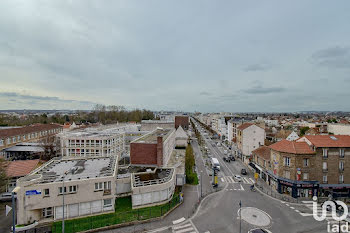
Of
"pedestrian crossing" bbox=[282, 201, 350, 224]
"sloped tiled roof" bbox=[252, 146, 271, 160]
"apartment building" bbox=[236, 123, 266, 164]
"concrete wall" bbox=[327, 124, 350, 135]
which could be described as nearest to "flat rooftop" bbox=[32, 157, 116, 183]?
"pedestrian crossing" bbox=[282, 201, 350, 224]

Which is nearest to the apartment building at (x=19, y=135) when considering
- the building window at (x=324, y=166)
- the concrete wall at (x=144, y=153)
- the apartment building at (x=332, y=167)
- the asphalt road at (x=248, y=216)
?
the concrete wall at (x=144, y=153)

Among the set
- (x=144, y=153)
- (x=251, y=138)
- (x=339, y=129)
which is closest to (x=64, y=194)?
(x=144, y=153)

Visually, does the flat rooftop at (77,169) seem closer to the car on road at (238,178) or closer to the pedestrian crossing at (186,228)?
the pedestrian crossing at (186,228)

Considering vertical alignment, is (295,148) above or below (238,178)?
above

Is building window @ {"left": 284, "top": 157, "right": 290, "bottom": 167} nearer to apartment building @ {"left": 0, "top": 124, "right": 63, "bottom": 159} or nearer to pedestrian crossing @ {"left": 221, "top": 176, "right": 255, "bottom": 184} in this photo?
pedestrian crossing @ {"left": 221, "top": 176, "right": 255, "bottom": 184}

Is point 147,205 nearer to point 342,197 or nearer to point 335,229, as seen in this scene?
point 335,229

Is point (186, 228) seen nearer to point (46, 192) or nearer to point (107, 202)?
point (107, 202)
